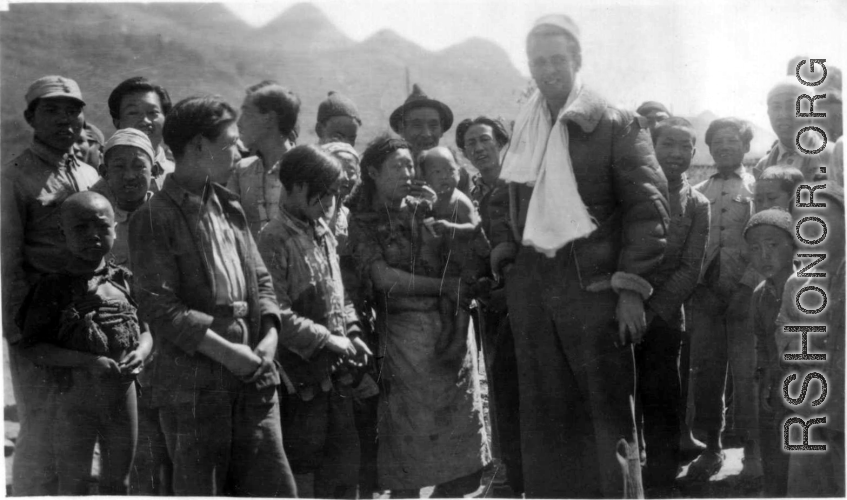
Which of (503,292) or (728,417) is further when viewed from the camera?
(728,417)

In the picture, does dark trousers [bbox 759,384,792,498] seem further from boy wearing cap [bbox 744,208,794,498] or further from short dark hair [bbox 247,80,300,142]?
short dark hair [bbox 247,80,300,142]

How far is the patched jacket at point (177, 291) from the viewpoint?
3590 mm

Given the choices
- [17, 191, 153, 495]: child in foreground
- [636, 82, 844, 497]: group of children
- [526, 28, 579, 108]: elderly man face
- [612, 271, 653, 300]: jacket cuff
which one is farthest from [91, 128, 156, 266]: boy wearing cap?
[636, 82, 844, 497]: group of children

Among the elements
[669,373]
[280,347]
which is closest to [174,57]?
[280,347]

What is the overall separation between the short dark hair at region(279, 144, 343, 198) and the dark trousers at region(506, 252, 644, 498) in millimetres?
956

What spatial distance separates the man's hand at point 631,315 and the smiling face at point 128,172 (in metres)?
2.26

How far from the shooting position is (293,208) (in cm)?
396

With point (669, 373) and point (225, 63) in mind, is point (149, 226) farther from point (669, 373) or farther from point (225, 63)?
point (669, 373)

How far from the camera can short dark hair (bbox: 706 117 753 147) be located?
15.0 feet

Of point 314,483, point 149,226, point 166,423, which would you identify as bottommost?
point 314,483

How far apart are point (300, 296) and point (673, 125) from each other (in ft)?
6.63

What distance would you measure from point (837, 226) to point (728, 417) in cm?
142

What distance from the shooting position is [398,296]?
423 centimetres

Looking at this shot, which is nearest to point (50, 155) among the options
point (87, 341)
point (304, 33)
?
point (87, 341)
